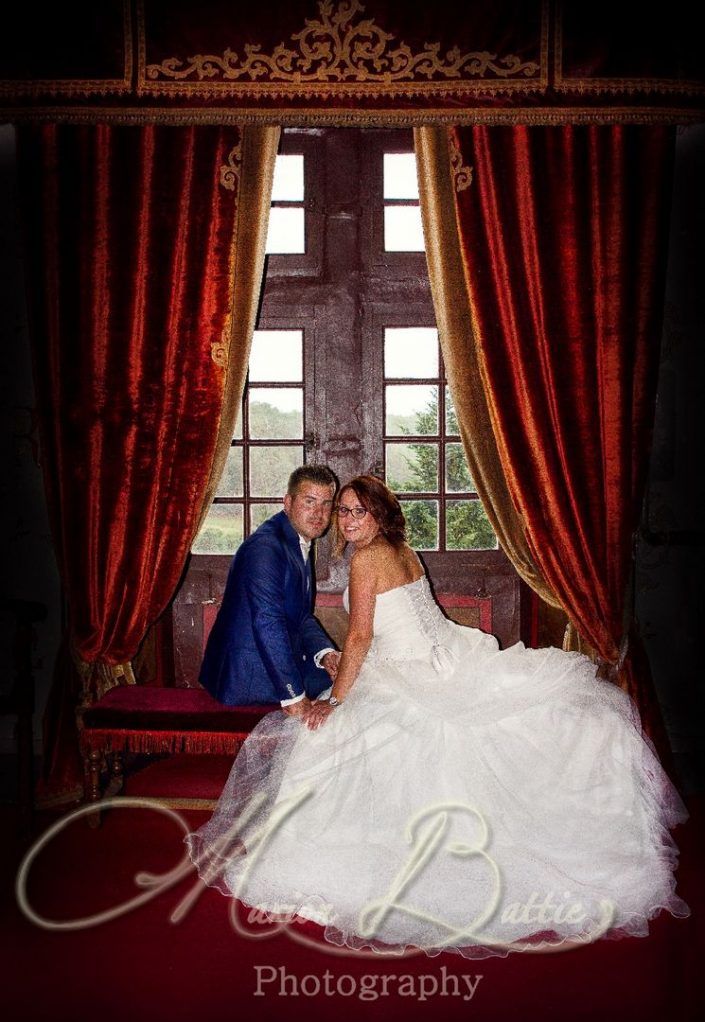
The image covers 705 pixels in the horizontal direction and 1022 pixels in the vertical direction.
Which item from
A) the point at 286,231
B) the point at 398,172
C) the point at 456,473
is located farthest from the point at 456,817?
the point at 398,172

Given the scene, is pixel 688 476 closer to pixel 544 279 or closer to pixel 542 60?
pixel 544 279

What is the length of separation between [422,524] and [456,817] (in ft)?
5.55

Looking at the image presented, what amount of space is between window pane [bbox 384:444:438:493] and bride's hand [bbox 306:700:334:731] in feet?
4.58

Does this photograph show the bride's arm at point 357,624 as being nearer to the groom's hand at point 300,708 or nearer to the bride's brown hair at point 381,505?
the groom's hand at point 300,708

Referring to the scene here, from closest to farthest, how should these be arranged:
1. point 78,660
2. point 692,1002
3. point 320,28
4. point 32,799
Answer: point 692,1002 → point 32,799 → point 320,28 → point 78,660

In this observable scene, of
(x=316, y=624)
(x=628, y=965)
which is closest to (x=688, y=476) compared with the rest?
(x=316, y=624)

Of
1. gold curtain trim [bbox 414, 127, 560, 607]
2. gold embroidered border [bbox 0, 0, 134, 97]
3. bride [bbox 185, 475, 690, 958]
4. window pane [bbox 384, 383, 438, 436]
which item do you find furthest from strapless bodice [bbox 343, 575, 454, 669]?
gold embroidered border [bbox 0, 0, 134, 97]

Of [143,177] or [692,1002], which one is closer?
[692,1002]

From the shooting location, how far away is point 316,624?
3412 millimetres

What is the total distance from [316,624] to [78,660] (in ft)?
3.51

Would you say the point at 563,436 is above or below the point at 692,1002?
above

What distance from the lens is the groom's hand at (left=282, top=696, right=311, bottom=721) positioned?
285 centimetres

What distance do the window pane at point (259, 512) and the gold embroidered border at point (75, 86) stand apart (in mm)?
1900

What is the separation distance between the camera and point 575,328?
3.45m
